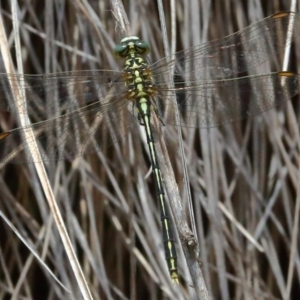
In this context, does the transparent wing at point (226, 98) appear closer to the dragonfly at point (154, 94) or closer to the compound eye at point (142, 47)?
the dragonfly at point (154, 94)

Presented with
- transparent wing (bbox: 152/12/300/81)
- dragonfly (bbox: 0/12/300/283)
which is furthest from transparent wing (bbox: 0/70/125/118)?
transparent wing (bbox: 152/12/300/81)

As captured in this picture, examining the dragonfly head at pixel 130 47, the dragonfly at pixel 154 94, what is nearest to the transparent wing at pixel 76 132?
the dragonfly at pixel 154 94

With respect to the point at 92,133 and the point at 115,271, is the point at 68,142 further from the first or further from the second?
the point at 115,271

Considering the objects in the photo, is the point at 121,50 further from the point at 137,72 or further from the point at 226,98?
the point at 226,98

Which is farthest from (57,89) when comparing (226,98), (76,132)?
(226,98)

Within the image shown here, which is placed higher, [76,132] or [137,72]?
[137,72]

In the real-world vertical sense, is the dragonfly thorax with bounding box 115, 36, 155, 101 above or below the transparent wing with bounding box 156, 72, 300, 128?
above

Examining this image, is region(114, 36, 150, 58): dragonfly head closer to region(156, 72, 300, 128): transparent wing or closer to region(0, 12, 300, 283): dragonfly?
region(0, 12, 300, 283): dragonfly
